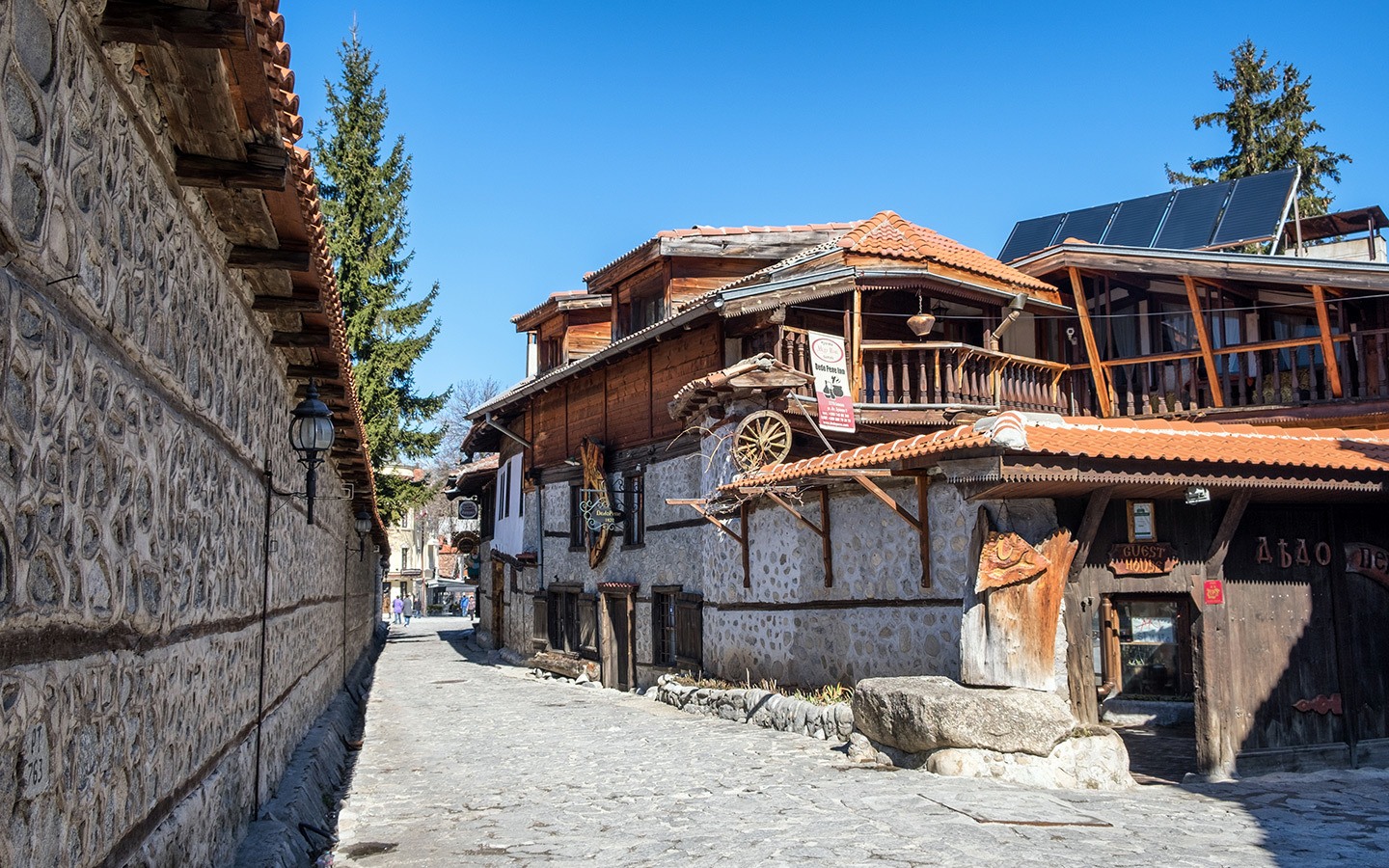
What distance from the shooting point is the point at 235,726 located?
6570 mm

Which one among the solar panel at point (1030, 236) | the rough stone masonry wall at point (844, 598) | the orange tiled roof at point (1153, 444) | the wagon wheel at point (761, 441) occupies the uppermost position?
the solar panel at point (1030, 236)

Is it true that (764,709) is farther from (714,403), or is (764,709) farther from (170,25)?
(170,25)

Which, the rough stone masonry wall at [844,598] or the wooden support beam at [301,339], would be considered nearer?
the wooden support beam at [301,339]

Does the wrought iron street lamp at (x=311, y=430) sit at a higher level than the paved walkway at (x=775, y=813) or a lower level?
higher

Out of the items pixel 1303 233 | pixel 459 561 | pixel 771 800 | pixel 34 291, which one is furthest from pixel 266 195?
pixel 459 561

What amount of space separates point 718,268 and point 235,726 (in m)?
16.2

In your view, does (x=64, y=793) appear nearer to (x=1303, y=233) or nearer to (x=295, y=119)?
(x=295, y=119)

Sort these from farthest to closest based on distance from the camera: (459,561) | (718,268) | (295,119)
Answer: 1. (459,561)
2. (718,268)
3. (295,119)

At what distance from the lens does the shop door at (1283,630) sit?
10.5 meters

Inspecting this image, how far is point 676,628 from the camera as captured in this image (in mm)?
19266

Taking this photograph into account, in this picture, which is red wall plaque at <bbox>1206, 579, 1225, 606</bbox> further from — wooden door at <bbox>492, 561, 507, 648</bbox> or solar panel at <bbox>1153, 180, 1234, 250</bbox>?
wooden door at <bbox>492, 561, 507, 648</bbox>

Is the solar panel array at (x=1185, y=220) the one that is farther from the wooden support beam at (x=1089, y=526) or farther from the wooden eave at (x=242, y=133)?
the wooden eave at (x=242, y=133)

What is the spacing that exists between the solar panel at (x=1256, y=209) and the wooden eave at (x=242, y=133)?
16894 mm

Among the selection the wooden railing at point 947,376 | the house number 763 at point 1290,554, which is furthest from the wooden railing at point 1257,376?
the house number 763 at point 1290,554
